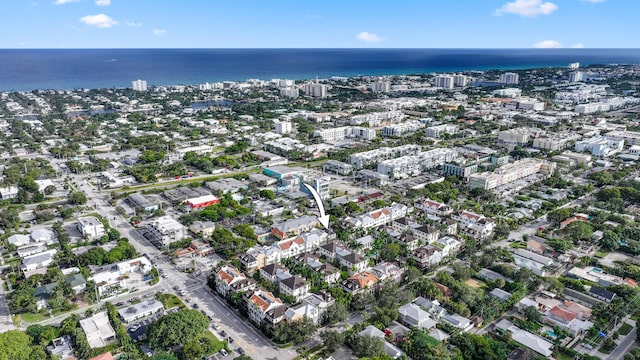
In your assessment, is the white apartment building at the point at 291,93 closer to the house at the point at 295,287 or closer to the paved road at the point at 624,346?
the house at the point at 295,287

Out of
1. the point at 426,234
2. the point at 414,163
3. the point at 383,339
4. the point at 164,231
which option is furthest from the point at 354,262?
the point at 414,163

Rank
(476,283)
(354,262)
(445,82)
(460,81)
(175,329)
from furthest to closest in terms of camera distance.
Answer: (460,81) < (445,82) < (354,262) < (476,283) < (175,329)

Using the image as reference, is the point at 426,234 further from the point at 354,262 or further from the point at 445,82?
the point at 445,82

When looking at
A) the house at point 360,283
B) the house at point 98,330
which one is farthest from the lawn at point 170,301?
the house at point 360,283

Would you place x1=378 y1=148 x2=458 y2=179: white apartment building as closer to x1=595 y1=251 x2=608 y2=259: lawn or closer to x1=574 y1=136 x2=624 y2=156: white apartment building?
x1=574 y1=136 x2=624 y2=156: white apartment building

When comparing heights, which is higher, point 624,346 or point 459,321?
point 459,321

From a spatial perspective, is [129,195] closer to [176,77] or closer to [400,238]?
[400,238]
